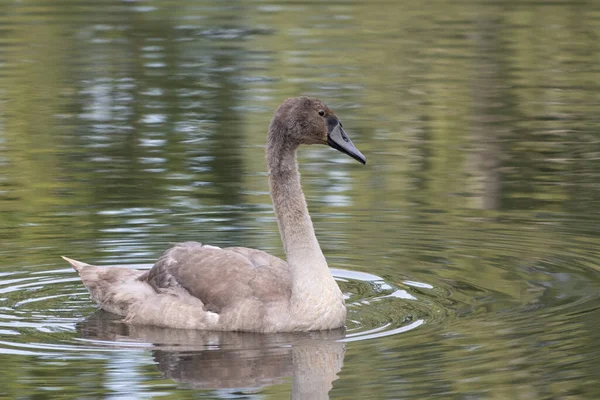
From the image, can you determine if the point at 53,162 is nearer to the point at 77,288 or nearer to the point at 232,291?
the point at 77,288

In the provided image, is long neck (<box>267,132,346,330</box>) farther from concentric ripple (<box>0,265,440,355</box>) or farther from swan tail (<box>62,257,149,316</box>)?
swan tail (<box>62,257,149,316</box>)

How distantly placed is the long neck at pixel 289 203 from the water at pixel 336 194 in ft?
2.45

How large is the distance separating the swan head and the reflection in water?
62.8 inches

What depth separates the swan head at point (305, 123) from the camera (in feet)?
36.4

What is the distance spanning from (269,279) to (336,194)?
15.6ft

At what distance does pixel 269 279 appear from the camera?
10.9 meters

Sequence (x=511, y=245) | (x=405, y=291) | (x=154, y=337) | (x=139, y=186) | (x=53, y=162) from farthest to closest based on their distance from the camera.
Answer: (x=53, y=162), (x=139, y=186), (x=511, y=245), (x=405, y=291), (x=154, y=337)

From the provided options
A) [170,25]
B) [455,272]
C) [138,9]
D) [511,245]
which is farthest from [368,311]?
[138,9]

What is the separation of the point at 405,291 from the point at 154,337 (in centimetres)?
228

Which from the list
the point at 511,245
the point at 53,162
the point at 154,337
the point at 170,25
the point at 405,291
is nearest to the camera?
the point at 154,337

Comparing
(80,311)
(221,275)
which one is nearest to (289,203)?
(221,275)

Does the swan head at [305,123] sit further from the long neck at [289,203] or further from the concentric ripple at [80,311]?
the concentric ripple at [80,311]

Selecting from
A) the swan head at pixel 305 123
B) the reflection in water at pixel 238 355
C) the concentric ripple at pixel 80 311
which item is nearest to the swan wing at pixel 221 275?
the reflection in water at pixel 238 355

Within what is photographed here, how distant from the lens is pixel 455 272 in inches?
491
